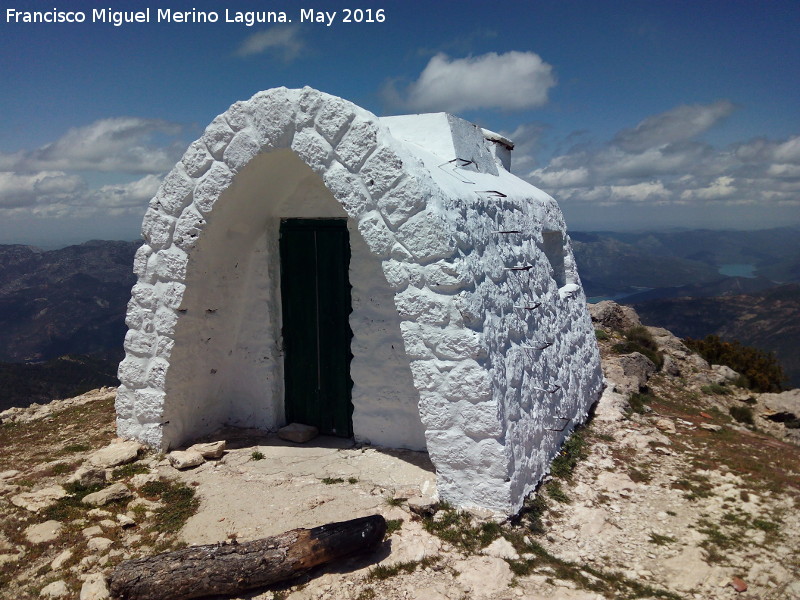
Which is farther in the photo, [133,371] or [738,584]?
[133,371]

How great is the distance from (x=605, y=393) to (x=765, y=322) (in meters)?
52.4

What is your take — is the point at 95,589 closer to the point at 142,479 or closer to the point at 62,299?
the point at 142,479

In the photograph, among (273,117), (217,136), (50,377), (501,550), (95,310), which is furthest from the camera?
(95,310)

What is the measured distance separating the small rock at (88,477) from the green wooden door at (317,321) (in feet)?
6.91

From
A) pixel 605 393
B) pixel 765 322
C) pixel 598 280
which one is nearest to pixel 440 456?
pixel 605 393

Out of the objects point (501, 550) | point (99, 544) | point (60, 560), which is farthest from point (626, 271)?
point (60, 560)

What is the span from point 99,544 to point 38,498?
3.78ft

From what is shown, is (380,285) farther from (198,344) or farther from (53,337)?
(53,337)

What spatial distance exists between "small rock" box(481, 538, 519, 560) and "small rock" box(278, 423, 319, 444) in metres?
2.78

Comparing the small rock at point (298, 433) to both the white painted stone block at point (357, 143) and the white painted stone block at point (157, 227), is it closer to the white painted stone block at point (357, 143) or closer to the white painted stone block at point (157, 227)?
the white painted stone block at point (157, 227)

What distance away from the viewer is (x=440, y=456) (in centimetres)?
459

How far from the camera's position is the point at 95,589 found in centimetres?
368

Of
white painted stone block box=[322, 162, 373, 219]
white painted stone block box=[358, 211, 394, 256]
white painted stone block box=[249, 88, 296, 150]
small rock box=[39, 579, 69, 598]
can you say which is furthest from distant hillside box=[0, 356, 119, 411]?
white painted stone block box=[358, 211, 394, 256]

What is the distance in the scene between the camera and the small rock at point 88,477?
5184 mm
